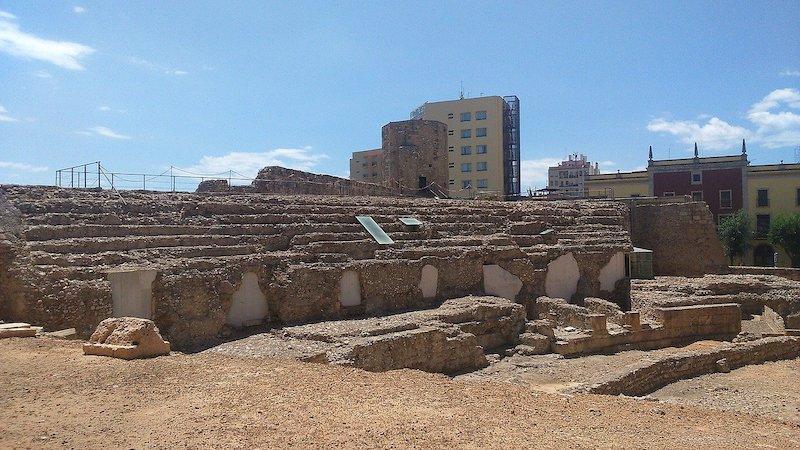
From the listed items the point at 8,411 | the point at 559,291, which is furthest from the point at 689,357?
the point at 8,411

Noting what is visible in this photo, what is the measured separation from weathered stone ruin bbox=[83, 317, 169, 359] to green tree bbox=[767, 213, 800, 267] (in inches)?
1606

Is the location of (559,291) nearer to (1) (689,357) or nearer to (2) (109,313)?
(1) (689,357)

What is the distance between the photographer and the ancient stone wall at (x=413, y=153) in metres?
33.9

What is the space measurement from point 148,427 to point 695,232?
27450mm

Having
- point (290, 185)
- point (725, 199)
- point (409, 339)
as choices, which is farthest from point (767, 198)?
point (409, 339)

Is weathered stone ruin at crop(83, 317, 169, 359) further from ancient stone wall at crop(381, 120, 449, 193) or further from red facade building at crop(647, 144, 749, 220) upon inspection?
red facade building at crop(647, 144, 749, 220)

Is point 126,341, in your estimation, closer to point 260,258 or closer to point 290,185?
point 260,258

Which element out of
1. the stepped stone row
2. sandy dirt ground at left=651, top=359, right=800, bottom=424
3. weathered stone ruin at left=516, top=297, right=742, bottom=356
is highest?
the stepped stone row

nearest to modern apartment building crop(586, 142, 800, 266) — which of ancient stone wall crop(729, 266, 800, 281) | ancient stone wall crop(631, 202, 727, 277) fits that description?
ancient stone wall crop(631, 202, 727, 277)

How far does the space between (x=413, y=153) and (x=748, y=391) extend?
2337cm

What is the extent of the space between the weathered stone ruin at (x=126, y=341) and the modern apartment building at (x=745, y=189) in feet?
120

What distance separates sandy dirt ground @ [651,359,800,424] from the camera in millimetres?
11578

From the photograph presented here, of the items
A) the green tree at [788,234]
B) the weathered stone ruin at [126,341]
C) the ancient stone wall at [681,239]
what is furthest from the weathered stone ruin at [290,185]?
the green tree at [788,234]

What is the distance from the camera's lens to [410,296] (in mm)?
17578
